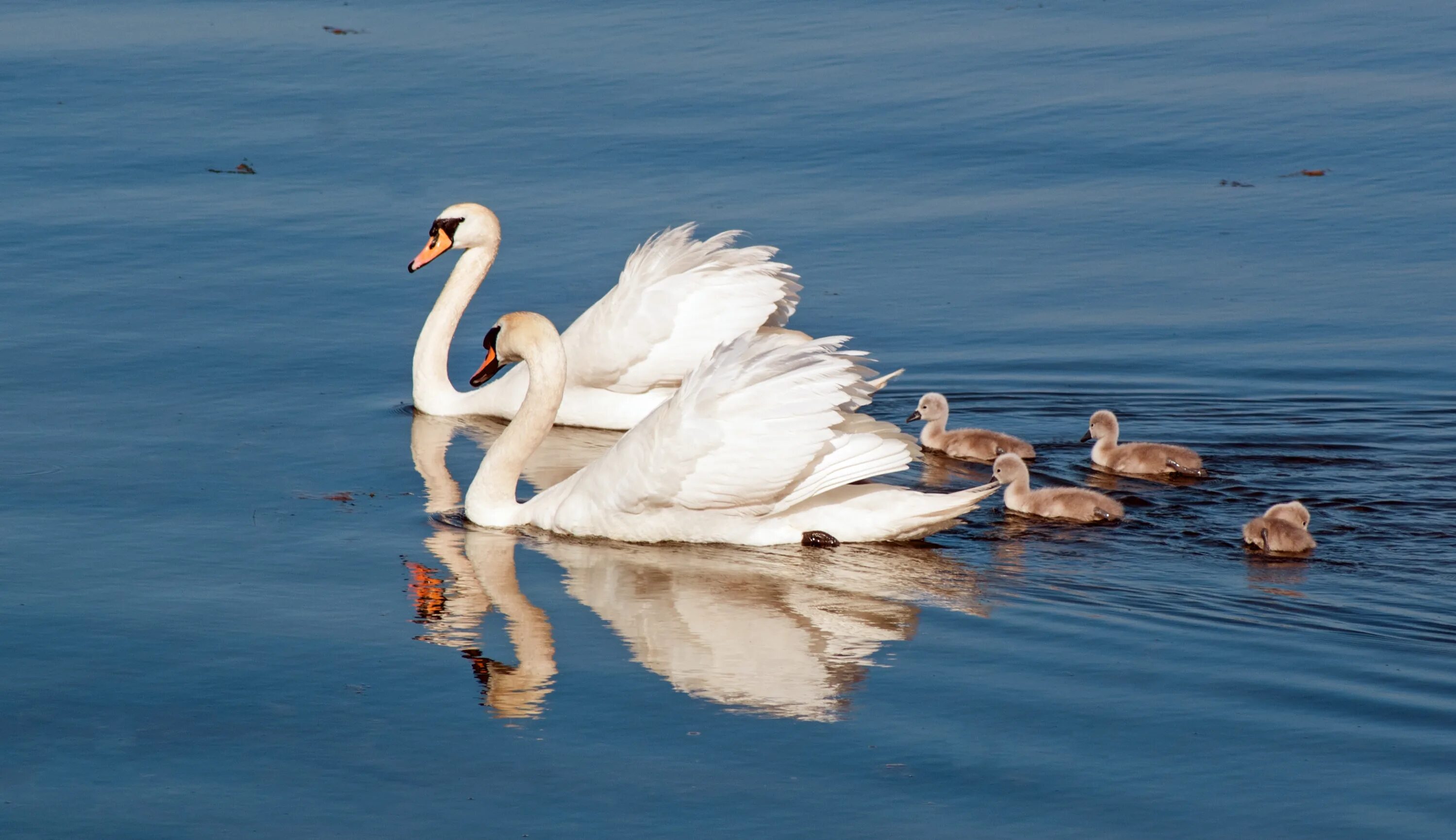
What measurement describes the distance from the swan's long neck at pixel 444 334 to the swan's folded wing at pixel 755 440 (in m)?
3.24

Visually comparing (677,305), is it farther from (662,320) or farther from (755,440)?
(755,440)

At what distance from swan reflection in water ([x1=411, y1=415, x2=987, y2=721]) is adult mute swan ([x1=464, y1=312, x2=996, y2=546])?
0.11 metres

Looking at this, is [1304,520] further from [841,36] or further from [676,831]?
[841,36]

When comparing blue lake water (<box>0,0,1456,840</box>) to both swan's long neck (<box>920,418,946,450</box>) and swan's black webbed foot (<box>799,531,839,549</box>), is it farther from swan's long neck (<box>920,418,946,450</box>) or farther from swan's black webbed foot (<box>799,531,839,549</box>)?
swan's long neck (<box>920,418,946,450</box>)

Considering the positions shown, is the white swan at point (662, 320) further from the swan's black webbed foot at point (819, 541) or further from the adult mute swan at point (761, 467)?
the swan's black webbed foot at point (819, 541)

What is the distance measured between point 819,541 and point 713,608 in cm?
99

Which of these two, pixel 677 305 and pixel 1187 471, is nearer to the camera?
pixel 1187 471

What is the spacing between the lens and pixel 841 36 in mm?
21828

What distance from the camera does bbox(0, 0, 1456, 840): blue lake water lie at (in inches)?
280

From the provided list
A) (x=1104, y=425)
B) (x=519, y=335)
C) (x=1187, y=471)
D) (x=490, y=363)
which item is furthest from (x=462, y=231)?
(x=1187, y=471)

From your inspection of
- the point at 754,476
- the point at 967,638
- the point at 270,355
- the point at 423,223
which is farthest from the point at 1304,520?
the point at 423,223

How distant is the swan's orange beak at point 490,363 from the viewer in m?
10.8

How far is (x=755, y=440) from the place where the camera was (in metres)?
9.46

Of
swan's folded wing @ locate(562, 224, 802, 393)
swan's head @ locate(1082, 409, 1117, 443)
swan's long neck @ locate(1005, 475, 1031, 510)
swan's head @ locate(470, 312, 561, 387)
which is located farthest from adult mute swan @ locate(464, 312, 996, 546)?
swan's folded wing @ locate(562, 224, 802, 393)
